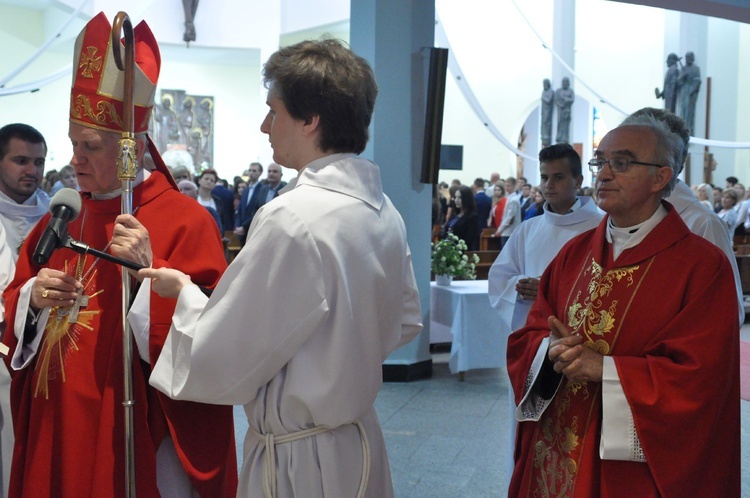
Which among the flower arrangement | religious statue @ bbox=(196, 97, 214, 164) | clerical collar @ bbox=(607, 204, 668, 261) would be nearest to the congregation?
the flower arrangement

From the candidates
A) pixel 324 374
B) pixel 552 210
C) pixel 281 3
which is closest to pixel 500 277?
pixel 552 210

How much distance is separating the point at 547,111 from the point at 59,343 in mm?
18227

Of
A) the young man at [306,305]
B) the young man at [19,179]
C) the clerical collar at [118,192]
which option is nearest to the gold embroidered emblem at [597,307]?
the young man at [306,305]

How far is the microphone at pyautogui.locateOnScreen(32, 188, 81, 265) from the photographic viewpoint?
188 cm

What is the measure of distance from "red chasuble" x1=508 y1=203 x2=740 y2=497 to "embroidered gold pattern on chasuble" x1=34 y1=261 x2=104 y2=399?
1.28 metres

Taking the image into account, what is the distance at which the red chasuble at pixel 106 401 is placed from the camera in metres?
2.22

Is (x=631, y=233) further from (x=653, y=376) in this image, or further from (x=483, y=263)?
(x=483, y=263)

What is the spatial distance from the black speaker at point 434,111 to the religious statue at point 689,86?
42.3 feet

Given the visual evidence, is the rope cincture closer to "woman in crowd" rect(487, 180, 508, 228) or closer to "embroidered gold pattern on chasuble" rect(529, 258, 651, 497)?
"embroidered gold pattern on chasuble" rect(529, 258, 651, 497)

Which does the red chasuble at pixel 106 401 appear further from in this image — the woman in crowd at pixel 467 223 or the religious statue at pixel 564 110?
the religious statue at pixel 564 110

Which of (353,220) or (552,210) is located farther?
(552,210)

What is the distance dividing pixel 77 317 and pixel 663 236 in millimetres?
1668

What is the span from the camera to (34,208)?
3574mm

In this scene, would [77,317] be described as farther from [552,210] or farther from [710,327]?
[552,210]
